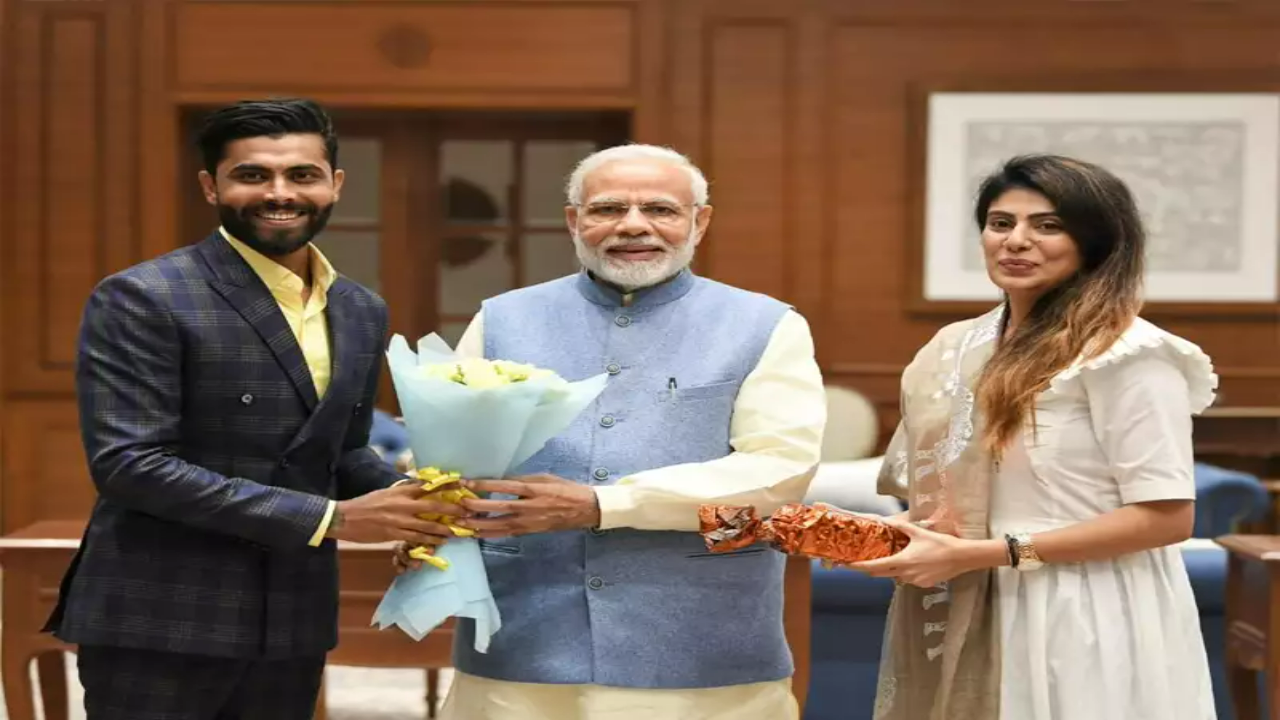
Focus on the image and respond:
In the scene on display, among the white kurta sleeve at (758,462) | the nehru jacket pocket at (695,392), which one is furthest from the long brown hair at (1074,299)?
the nehru jacket pocket at (695,392)

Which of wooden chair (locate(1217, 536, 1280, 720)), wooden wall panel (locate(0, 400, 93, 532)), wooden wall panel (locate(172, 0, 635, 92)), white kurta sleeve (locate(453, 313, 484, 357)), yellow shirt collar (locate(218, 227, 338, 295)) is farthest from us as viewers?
wooden wall panel (locate(0, 400, 93, 532))

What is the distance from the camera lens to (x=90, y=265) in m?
6.65

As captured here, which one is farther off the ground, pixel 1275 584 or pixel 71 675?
pixel 1275 584

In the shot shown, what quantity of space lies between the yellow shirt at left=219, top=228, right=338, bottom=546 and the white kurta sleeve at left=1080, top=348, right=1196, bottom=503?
1.09 m

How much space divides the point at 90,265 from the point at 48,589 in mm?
3771

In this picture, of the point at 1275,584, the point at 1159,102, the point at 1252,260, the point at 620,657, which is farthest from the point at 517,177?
the point at 620,657

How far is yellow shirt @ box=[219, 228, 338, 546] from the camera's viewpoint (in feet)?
6.70

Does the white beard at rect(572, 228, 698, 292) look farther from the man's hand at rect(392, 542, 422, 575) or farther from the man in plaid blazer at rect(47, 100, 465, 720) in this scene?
the man's hand at rect(392, 542, 422, 575)

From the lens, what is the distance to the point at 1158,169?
257 inches

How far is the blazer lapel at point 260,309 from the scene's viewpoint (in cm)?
197

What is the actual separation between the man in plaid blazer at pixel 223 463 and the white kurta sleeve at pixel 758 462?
10.2 inches

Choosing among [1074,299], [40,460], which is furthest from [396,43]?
[1074,299]

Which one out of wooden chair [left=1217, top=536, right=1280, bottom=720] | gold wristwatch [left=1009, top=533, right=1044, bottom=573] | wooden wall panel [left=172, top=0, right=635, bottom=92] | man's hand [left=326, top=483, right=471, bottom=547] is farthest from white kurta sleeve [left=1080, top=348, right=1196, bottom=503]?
wooden wall panel [left=172, top=0, right=635, bottom=92]

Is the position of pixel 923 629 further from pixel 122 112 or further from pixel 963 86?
pixel 122 112
